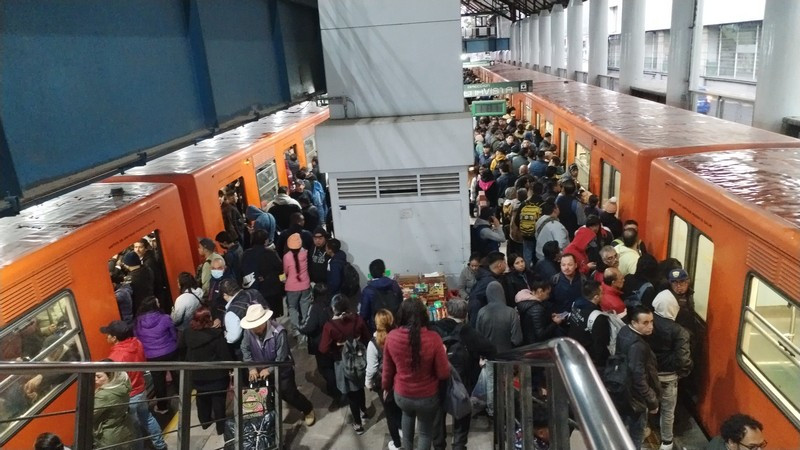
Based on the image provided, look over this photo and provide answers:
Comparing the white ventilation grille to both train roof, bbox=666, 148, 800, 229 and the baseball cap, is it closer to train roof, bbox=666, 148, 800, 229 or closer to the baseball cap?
train roof, bbox=666, 148, 800, 229

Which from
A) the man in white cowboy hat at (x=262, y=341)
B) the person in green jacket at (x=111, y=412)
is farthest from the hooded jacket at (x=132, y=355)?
the man in white cowboy hat at (x=262, y=341)

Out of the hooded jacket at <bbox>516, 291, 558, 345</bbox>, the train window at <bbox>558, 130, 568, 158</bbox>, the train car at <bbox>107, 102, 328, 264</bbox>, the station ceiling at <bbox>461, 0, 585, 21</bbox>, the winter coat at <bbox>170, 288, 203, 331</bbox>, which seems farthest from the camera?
the station ceiling at <bbox>461, 0, 585, 21</bbox>

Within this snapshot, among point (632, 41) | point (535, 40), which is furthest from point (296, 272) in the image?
point (535, 40)

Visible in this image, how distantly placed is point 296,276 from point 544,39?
33083mm

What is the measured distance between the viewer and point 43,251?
454 centimetres

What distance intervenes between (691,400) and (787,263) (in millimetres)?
2027

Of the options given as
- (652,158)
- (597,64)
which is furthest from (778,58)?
(597,64)

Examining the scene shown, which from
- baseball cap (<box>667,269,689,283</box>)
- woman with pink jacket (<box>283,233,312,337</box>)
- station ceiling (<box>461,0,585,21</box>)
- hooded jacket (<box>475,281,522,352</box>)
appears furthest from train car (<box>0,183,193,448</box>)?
station ceiling (<box>461,0,585,21</box>)

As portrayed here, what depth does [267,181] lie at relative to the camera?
35.0 ft

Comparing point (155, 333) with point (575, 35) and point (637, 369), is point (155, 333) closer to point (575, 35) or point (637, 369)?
point (637, 369)

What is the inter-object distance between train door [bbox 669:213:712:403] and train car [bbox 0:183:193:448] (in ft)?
16.9

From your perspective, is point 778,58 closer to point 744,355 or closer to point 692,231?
point 692,231

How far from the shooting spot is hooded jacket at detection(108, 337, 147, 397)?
4.65 metres

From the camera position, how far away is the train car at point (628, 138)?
6.39 m
